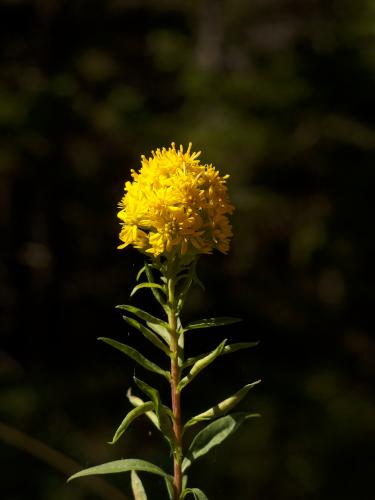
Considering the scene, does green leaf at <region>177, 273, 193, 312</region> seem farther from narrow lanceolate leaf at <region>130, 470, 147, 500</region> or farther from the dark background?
the dark background

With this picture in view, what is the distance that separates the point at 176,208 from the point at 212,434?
51 cm

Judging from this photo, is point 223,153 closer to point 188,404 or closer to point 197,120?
point 197,120

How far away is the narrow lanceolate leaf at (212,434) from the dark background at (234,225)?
356 centimetres

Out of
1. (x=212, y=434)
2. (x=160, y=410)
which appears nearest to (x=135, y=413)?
(x=160, y=410)

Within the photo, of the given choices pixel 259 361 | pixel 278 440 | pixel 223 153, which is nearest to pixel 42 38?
pixel 223 153

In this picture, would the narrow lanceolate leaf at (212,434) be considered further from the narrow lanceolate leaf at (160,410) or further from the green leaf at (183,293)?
the green leaf at (183,293)

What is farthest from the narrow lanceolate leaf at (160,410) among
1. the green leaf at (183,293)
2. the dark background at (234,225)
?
the dark background at (234,225)

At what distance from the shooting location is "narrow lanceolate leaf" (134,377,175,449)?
4.49ft

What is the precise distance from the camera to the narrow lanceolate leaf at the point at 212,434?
1487mm

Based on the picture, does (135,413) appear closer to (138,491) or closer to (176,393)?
(176,393)

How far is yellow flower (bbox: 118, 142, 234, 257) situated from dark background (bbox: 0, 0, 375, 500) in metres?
3.78

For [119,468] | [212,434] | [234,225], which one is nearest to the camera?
[119,468]

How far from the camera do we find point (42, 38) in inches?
295

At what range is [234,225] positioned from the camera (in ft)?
22.4
